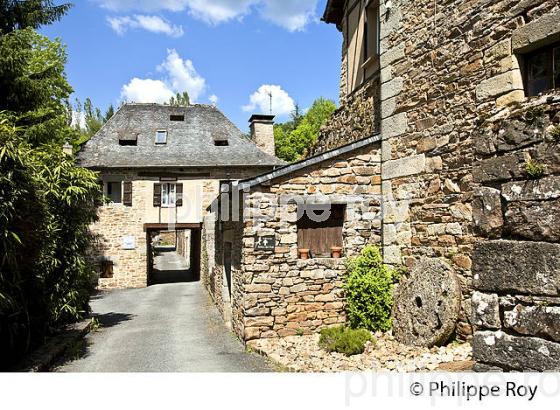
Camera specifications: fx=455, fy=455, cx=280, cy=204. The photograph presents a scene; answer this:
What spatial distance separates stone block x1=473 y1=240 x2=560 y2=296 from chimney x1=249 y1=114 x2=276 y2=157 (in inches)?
790

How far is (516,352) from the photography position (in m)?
2.10

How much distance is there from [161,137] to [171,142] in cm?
59

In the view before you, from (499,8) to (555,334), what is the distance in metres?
4.95

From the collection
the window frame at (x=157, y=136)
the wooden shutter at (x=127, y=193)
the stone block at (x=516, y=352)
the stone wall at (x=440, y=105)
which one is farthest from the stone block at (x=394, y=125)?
the window frame at (x=157, y=136)

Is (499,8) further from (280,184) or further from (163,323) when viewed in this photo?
(163,323)

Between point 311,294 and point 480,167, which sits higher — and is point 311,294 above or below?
below

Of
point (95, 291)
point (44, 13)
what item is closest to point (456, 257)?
point (44, 13)

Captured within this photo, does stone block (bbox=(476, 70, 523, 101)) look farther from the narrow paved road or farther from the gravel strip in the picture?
the narrow paved road

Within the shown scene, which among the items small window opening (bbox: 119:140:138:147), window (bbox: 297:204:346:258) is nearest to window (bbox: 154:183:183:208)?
small window opening (bbox: 119:140:138:147)

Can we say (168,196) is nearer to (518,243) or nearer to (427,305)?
(427,305)

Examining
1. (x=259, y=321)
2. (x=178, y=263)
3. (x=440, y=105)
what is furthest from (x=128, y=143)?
(x=440, y=105)

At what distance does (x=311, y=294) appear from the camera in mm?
8227

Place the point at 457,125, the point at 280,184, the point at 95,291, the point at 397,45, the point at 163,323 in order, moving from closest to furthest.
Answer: the point at 457,125 → the point at 397,45 → the point at 280,184 → the point at 163,323 → the point at 95,291

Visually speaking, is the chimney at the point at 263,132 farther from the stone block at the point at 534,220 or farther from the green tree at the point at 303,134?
the stone block at the point at 534,220
